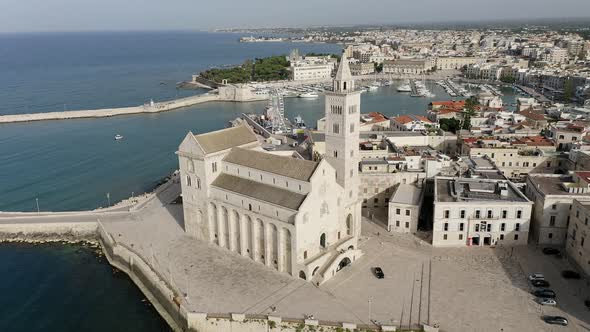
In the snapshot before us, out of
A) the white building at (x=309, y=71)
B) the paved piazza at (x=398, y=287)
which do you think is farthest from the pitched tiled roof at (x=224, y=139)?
the white building at (x=309, y=71)

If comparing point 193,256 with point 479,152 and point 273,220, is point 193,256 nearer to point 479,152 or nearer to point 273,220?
point 273,220

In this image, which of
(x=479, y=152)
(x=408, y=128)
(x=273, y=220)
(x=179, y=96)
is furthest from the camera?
(x=179, y=96)

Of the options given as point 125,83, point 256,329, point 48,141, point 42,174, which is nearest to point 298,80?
point 125,83

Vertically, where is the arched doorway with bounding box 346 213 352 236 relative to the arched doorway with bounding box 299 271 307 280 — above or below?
above

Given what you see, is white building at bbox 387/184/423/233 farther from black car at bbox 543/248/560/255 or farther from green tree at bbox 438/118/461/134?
green tree at bbox 438/118/461/134

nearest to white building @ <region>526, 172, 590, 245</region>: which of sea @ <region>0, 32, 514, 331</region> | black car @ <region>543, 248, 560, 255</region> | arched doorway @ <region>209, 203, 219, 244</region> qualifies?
black car @ <region>543, 248, 560, 255</region>

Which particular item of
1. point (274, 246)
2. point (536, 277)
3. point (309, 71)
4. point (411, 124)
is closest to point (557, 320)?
point (536, 277)
